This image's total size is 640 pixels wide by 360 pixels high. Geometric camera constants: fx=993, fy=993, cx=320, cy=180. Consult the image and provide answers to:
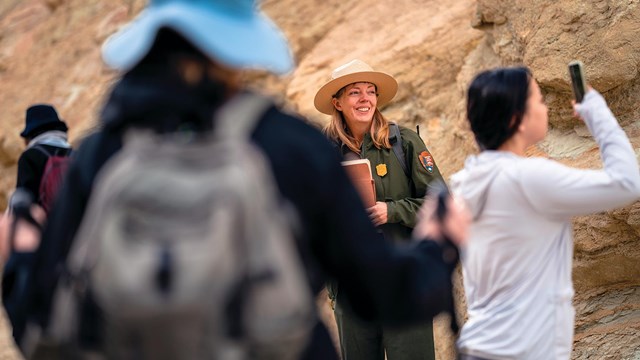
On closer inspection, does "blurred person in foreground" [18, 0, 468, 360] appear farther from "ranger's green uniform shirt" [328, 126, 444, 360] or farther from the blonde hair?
the blonde hair

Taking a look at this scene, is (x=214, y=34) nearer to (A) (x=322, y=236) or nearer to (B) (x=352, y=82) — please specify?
(A) (x=322, y=236)

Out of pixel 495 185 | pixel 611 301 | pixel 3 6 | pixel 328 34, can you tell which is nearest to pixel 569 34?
pixel 611 301

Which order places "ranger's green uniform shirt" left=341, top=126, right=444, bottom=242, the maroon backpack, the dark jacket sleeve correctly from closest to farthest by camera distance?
the dark jacket sleeve, the maroon backpack, "ranger's green uniform shirt" left=341, top=126, right=444, bottom=242

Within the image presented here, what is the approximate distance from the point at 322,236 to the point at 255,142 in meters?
0.26

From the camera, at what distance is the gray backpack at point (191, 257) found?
6.13ft

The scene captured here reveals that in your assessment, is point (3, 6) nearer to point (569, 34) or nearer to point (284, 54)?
point (569, 34)

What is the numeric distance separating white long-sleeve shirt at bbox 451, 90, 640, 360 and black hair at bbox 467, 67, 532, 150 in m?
0.07

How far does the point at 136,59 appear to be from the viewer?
2.04 m

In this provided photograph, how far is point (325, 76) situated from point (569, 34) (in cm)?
300

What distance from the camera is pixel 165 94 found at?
6.53 ft

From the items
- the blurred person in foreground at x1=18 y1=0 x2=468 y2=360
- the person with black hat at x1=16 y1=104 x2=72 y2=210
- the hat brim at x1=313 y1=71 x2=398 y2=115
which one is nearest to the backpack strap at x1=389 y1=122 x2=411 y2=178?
the hat brim at x1=313 y1=71 x2=398 y2=115

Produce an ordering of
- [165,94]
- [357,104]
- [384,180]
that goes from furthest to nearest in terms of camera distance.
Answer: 1. [357,104]
2. [384,180]
3. [165,94]

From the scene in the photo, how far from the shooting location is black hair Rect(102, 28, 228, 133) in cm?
198

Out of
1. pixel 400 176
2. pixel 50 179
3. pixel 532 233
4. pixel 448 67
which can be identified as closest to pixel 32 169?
pixel 50 179
